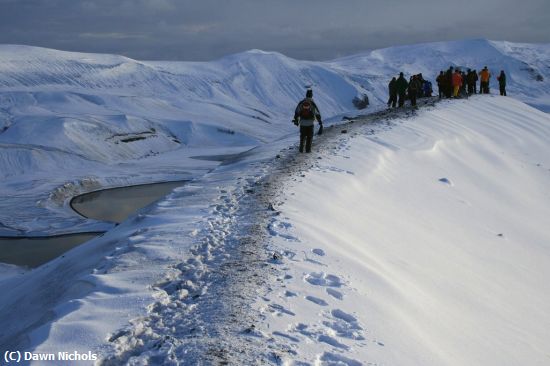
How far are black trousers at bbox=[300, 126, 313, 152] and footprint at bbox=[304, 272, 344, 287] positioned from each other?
294 inches

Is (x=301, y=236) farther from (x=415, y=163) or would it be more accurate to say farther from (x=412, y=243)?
(x=415, y=163)

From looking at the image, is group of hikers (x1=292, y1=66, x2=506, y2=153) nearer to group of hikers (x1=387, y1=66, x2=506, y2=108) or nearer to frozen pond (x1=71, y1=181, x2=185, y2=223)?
group of hikers (x1=387, y1=66, x2=506, y2=108)

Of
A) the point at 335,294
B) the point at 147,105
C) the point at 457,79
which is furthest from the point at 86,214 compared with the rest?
the point at 147,105

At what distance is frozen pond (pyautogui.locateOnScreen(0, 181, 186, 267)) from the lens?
56.5ft

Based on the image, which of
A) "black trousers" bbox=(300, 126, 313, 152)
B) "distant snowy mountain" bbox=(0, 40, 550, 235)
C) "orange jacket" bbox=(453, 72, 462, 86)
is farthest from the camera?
"distant snowy mountain" bbox=(0, 40, 550, 235)

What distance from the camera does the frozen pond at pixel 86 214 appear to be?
1723 centimetres

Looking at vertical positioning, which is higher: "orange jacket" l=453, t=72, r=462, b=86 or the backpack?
"orange jacket" l=453, t=72, r=462, b=86

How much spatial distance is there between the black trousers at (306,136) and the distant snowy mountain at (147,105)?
33.8ft

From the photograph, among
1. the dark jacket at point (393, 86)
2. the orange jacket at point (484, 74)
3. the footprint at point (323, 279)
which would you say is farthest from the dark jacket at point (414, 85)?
the footprint at point (323, 279)

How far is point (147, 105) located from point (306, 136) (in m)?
47.1

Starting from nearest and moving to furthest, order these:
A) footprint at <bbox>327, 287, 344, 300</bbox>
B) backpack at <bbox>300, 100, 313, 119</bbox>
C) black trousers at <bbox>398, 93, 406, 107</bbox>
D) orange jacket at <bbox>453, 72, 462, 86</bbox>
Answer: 1. footprint at <bbox>327, 287, 344, 300</bbox>
2. backpack at <bbox>300, 100, 313, 119</bbox>
3. black trousers at <bbox>398, 93, 406, 107</bbox>
4. orange jacket at <bbox>453, 72, 462, 86</bbox>

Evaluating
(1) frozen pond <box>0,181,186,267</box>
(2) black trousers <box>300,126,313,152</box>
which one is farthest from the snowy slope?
(1) frozen pond <box>0,181,186,267</box>

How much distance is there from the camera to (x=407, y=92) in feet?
88.3

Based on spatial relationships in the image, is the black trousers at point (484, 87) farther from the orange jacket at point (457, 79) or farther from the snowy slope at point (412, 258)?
the snowy slope at point (412, 258)
